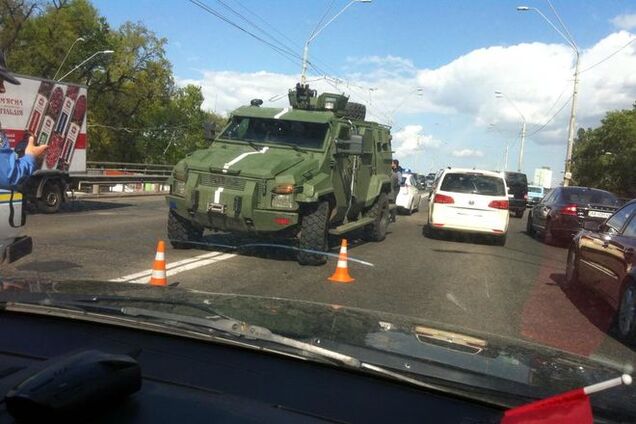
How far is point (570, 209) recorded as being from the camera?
51.6ft

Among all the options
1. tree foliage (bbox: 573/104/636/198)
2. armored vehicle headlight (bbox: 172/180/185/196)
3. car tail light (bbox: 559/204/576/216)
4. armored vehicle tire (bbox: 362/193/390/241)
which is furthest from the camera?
tree foliage (bbox: 573/104/636/198)

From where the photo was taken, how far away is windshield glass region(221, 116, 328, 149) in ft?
36.9

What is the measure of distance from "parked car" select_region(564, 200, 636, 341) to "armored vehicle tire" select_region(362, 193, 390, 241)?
4988 millimetres

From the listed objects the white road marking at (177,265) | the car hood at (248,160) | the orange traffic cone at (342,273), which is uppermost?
the car hood at (248,160)

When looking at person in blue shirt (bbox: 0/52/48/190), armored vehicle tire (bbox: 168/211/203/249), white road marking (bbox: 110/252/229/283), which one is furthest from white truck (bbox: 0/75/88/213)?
person in blue shirt (bbox: 0/52/48/190)

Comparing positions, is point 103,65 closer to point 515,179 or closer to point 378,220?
point 515,179

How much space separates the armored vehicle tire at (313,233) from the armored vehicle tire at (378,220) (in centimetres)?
402

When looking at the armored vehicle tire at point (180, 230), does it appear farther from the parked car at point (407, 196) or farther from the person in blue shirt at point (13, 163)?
the parked car at point (407, 196)

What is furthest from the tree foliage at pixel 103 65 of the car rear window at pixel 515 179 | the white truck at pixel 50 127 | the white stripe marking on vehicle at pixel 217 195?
the white stripe marking on vehicle at pixel 217 195

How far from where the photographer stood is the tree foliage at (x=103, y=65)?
51688mm

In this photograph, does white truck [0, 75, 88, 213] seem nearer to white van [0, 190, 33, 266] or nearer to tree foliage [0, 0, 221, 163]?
white van [0, 190, 33, 266]

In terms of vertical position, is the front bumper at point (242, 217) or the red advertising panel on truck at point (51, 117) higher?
the red advertising panel on truck at point (51, 117)

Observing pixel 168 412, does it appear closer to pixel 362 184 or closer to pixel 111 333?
pixel 111 333

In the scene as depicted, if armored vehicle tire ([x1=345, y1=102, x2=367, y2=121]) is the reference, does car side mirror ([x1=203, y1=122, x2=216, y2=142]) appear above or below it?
below
